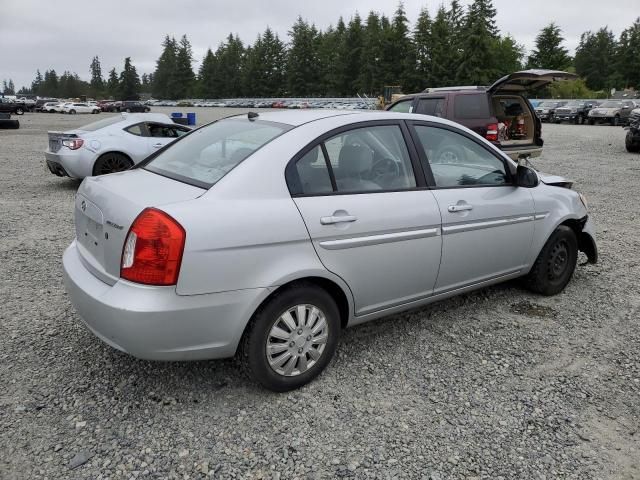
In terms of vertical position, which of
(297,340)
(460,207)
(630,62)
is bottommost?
(297,340)

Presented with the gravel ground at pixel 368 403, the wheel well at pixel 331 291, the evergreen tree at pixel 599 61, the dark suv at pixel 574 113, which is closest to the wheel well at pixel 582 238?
the gravel ground at pixel 368 403

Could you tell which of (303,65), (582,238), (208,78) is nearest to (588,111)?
(582,238)

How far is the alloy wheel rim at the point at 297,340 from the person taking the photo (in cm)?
291

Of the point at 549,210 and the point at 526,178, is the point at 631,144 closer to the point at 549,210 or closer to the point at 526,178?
the point at 549,210

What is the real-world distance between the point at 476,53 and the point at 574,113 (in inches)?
1666

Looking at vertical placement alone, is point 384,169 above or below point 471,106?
below

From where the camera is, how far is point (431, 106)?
10.1 m

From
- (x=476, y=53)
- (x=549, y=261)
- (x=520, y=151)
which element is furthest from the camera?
(x=476, y=53)

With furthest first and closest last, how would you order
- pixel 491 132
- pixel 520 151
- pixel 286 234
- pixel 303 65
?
pixel 303 65 → pixel 520 151 → pixel 491 132 → pixel 286 234

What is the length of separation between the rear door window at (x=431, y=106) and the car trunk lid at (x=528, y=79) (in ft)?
3.13

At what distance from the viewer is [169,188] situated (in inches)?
115

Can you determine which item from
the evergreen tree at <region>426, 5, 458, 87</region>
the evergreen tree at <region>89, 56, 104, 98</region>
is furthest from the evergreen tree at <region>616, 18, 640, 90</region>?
the evergreen tree at <region>89, 56, 104, 98</region>

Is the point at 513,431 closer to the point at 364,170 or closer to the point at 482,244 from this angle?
the point at 482,244

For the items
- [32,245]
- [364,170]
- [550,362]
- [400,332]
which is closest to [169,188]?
[364,170]
